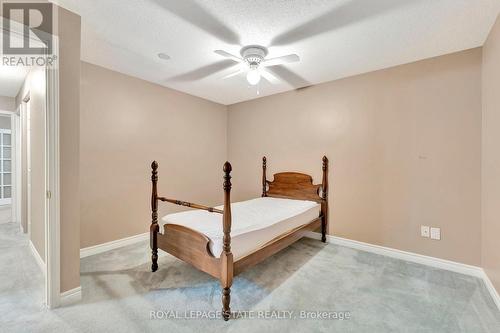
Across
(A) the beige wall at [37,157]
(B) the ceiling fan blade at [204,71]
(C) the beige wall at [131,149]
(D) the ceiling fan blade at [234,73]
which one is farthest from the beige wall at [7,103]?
(D) the ceiling fan blade at [234,73]

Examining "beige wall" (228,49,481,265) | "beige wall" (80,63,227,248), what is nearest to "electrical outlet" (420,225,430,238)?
"beige wall" (228,49,481,265)

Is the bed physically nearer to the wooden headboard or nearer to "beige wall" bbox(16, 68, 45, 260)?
the wooden headboard

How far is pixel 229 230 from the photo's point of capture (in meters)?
1.86

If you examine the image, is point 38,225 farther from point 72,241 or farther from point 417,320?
point 417,320

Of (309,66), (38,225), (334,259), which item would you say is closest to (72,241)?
(38,225)

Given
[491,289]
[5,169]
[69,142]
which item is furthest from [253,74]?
[5,169]

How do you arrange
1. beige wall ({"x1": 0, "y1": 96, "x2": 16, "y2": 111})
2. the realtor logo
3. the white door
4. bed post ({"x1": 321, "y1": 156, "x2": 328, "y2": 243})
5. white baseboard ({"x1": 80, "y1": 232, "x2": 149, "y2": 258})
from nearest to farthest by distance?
the realtor logo, white baseboard ({"x1": 80, "y1": 232, "x2": 149, "y2": 258}), bed post ({"x1": 321, "y1": 156, "x2": 328, "y2": 243}), beige wall ({"x1": 0, "y1": 96, "x2": 16, "y2": 111}), the white door

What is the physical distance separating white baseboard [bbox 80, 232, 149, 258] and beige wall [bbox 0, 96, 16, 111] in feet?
11.7

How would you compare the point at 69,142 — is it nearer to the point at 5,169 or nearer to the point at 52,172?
the point at 52,172

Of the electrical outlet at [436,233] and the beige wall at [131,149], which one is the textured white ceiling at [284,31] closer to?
the beige wall at [131,149]

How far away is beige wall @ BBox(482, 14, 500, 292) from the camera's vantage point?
2033 millimetres

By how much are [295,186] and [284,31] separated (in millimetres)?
2426

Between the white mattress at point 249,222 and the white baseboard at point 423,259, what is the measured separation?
2.18 feet

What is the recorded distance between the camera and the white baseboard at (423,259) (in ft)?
7.63
